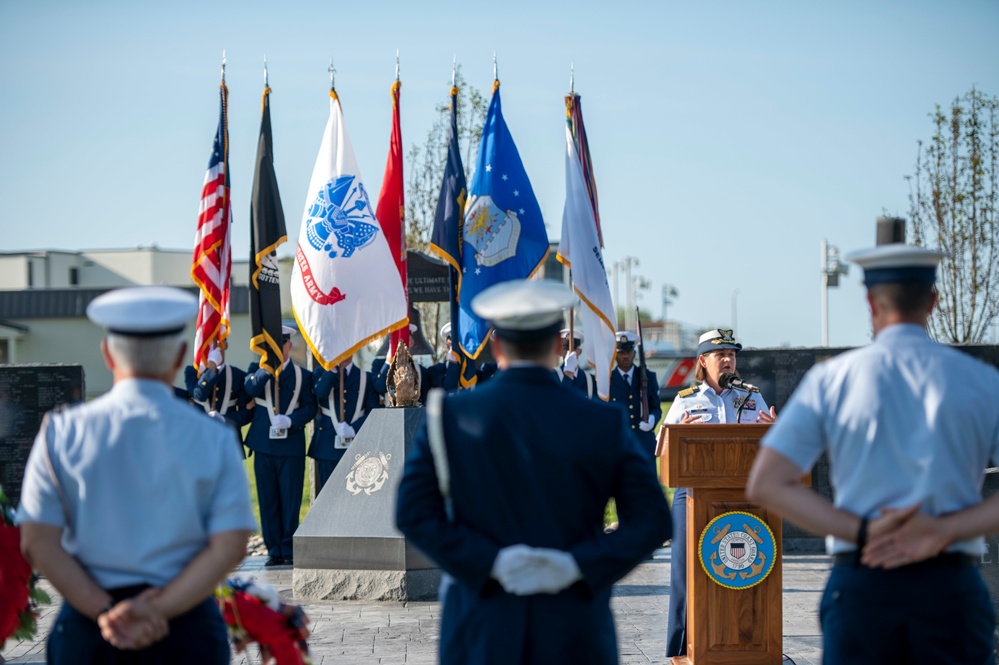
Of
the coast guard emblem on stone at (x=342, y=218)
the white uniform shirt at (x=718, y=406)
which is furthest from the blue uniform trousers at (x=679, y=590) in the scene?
the coast guard emblem on stone at (x=342, y=218)

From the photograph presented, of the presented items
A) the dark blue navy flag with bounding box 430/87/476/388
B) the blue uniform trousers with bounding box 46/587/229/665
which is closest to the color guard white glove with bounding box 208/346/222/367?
the dark blue navy flag with bounding box 430/87/476/388

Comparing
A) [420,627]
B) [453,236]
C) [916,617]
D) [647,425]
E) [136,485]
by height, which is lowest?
[420,627]

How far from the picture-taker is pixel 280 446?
40.1 feet

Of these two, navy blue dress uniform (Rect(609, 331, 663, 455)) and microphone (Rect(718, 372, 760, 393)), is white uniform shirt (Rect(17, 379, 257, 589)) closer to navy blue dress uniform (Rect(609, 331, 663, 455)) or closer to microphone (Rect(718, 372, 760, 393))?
microphone (Rect(718, 372, 760, 393))

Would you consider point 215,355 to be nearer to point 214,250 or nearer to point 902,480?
point 214,250

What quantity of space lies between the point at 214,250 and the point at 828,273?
17.0m

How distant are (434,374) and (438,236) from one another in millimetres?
1823

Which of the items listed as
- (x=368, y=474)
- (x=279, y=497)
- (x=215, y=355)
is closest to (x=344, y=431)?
(x=279, y=497)

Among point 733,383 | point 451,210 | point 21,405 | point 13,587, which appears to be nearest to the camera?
point 13,587

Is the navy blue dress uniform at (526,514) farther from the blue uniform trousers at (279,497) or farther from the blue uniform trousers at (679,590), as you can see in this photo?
the blue uniform trousers at (279,497)

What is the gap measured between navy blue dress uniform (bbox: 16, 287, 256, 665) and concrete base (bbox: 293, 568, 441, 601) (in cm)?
563

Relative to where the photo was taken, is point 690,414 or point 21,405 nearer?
point 690,414

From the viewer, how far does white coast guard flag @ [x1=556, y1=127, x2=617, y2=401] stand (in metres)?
10.5

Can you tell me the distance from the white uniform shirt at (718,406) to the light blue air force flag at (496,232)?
3704 millimetres
